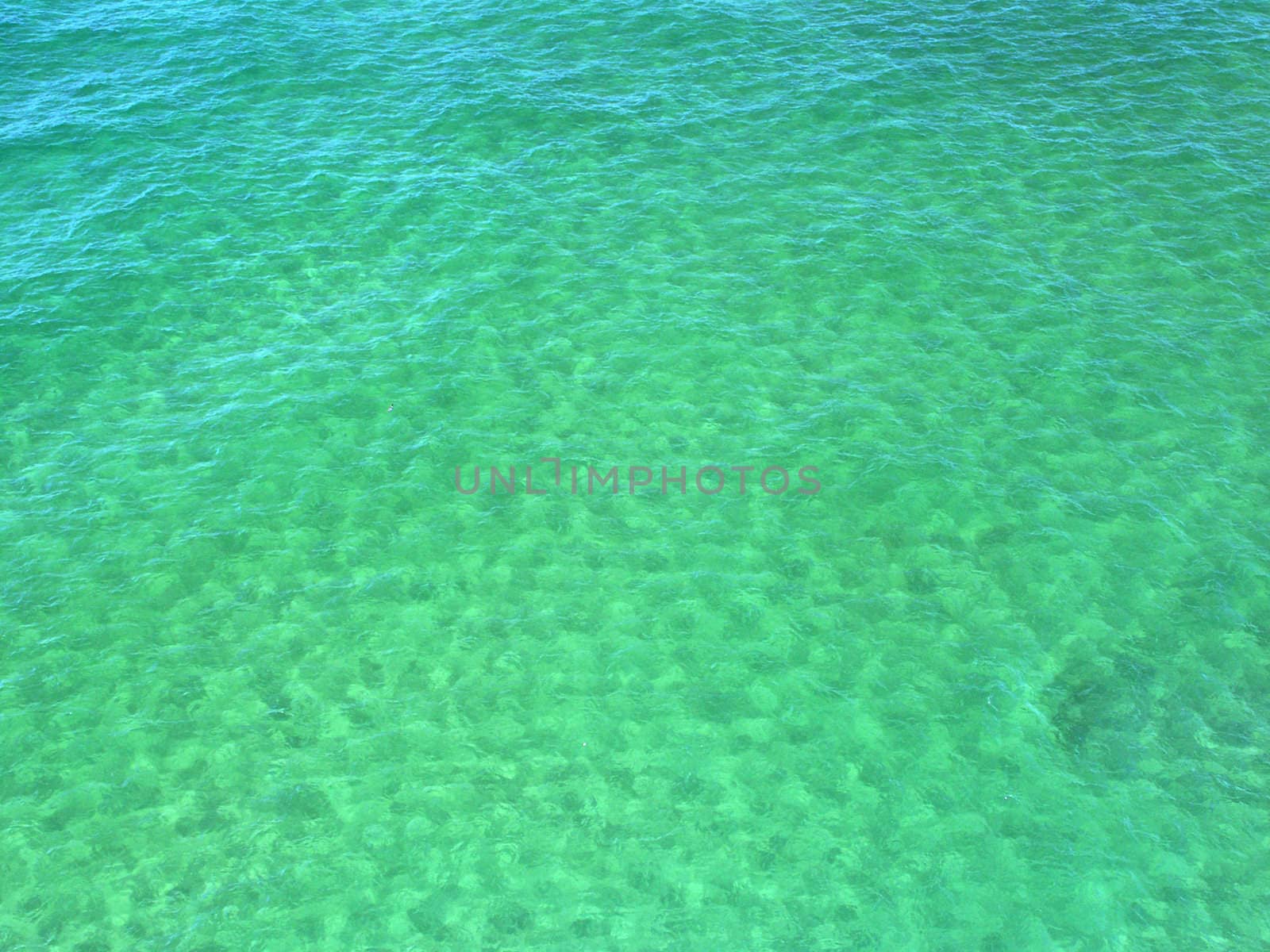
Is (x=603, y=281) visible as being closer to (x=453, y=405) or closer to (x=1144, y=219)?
(x=453, y=405)

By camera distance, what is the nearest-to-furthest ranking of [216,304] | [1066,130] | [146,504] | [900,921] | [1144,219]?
[900,921]
[146,504]
[216,304]
[1144,219]
[1066,130]

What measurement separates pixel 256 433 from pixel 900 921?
28078 millimetres

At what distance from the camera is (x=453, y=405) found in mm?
42375

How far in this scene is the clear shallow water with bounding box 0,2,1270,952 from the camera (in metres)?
29.8

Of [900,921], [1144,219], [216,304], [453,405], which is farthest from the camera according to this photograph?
[1144,219]

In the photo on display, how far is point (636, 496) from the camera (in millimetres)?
39281

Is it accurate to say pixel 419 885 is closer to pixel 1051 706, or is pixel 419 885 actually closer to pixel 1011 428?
pixel 1051 706

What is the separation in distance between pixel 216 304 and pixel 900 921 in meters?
35.4

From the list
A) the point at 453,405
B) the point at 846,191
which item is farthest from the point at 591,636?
the point at 846,191

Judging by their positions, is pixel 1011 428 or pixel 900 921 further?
pixel 1011 428

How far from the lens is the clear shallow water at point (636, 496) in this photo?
2977cm

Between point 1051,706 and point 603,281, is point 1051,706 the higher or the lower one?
the lower one

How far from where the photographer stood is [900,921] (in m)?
28.5

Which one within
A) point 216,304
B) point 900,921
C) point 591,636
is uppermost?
point 216,304
